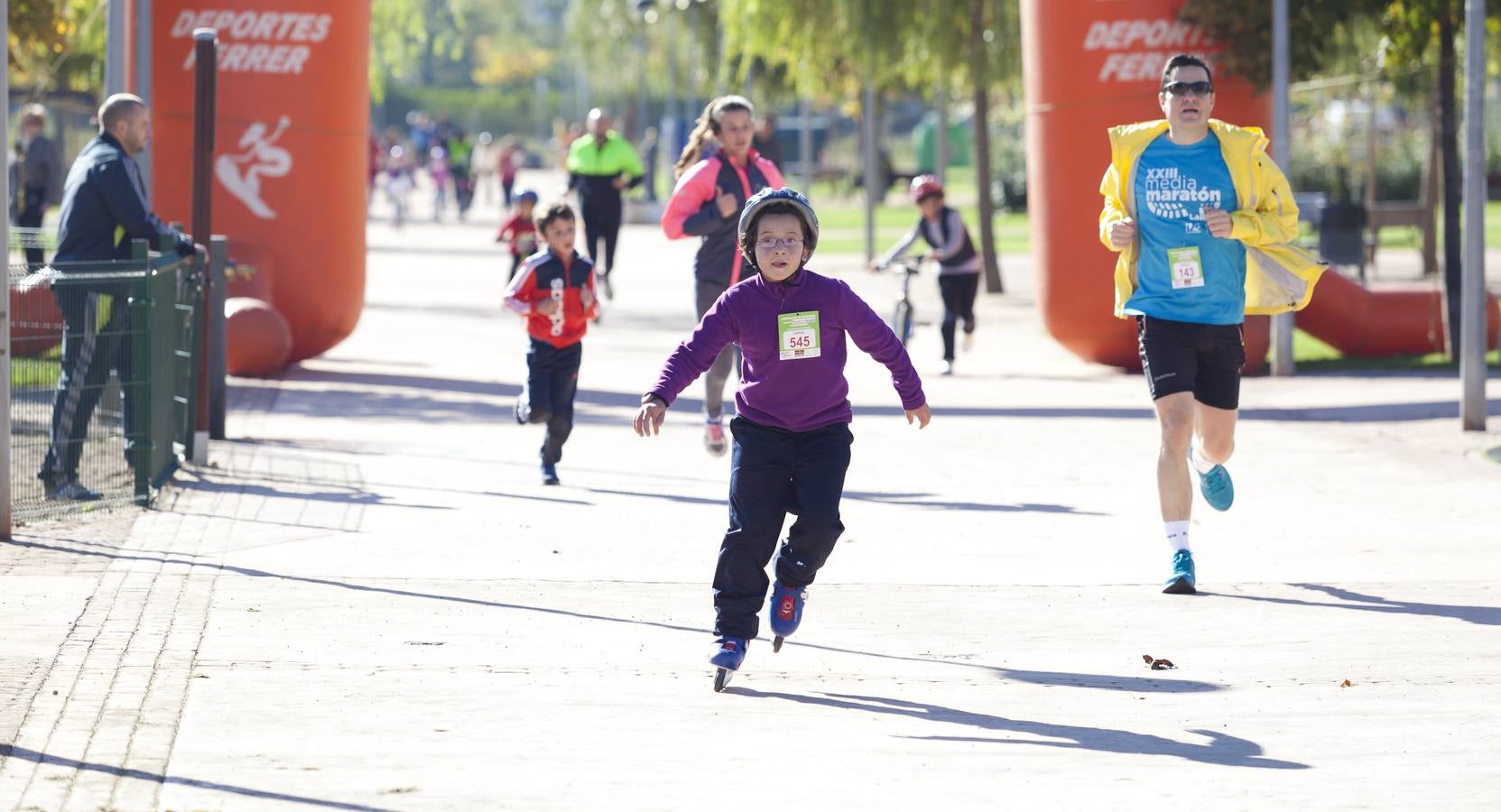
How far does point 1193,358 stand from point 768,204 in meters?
2.38

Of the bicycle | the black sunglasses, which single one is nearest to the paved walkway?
the black sunglasses

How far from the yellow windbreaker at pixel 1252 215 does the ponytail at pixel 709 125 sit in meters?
2.72

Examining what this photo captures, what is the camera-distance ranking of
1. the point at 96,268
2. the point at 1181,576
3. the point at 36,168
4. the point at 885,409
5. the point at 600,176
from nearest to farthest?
the point at 1181,576, the point at 96,268, the point at 885,409, the point at 36,168, the point at 600,176

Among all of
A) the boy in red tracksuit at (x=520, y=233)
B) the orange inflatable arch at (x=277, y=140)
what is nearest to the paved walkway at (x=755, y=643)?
the orange inflatable arch at (x=277, y=140)

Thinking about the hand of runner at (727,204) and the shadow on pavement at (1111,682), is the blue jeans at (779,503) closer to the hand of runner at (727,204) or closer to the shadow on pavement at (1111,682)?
the shadow on pavement at (1111,682)

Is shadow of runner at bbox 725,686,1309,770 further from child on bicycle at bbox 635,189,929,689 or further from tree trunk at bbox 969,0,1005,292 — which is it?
tree trunk at bbox 969,0,1005,292

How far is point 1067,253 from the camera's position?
1683 centimetres

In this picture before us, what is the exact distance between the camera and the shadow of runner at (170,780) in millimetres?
5195

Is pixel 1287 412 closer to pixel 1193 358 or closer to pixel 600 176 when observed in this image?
pixel 1193 358

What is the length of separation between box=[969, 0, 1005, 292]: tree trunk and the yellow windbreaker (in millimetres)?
15149

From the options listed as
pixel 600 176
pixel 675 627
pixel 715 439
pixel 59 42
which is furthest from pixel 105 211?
pixel 600 176

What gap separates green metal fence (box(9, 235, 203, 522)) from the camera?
981cm

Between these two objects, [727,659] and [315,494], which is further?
[315,494]

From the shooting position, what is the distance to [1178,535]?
27.0 ft
